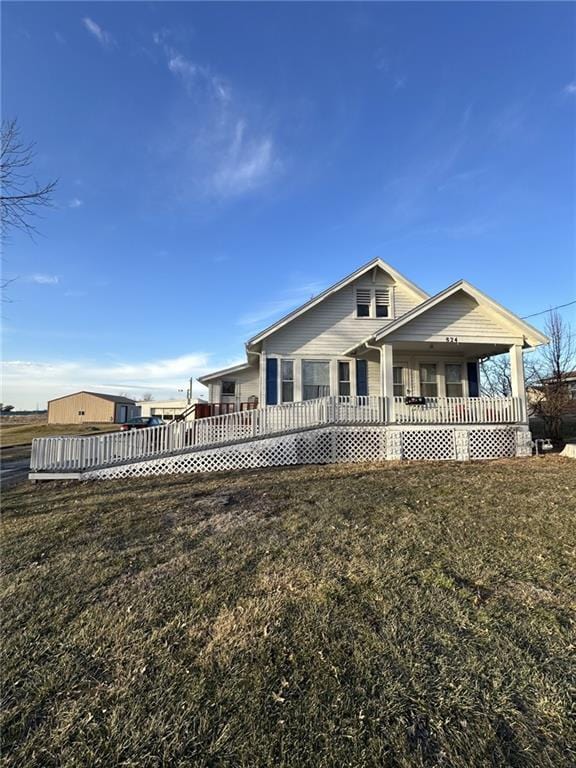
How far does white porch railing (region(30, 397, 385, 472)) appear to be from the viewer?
10500 millimetres

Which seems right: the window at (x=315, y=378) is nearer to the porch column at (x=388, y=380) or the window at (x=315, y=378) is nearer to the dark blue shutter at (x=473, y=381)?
the porch column at (x=388, y=380)

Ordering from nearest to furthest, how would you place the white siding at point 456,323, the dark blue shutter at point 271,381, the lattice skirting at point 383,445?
the lattice skirting at point 383,445, the white siding at point 456,323, the dark blue shutter at point 271,381

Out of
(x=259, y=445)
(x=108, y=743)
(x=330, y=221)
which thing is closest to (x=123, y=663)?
(x=108, y=743)

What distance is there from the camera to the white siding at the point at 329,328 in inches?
565

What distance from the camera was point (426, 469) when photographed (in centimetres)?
1007

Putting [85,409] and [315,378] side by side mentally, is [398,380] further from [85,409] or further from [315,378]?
[85,409]

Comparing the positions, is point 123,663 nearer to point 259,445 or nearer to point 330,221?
point 259,445

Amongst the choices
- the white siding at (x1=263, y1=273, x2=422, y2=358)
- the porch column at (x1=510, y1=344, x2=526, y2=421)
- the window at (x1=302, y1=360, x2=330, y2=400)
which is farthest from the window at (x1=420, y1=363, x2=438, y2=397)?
the window at (x1=302, y1=360, x2=330, y2=400)

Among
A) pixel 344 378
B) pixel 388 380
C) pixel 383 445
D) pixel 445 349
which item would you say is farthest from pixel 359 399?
pixel 445 349

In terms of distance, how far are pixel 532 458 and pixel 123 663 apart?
12611 mm

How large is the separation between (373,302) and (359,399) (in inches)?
187

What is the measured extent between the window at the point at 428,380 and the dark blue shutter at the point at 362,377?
7.29 feet

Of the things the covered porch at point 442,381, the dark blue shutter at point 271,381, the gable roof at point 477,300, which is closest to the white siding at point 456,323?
the gable roof at point 477,300

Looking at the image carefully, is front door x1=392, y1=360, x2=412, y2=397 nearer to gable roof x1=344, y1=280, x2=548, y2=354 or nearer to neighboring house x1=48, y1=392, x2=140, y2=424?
gable roof x1=344, y1=280, x2=548, y2=354
